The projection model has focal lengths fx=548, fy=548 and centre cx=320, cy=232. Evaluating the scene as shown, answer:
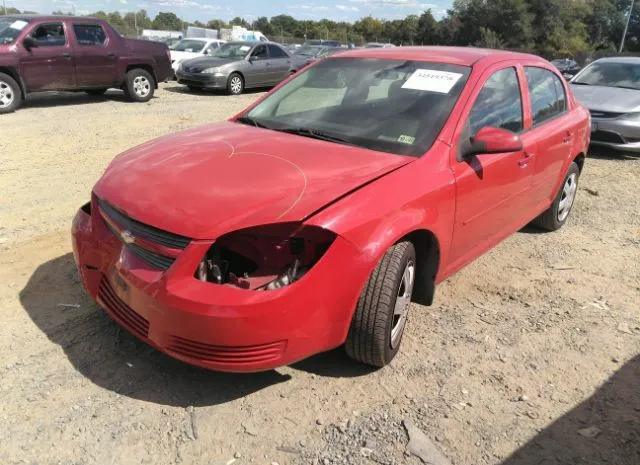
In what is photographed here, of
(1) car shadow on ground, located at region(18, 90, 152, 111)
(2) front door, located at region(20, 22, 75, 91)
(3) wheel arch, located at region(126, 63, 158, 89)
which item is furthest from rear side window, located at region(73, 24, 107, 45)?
(1) car shadow on ground, located at region(18, 90, 152, 111)

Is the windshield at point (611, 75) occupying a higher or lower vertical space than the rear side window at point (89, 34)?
lower

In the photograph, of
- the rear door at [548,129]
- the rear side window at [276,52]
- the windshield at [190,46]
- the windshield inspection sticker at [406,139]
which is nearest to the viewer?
the windshield inspection sticker at [406,139]

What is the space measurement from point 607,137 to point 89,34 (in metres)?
10.2

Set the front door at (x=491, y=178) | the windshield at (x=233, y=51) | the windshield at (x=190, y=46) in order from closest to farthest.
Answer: the front door at (x=491, y=178) → the windshield at (x=233, y=51) → the windshield at (x=190, y=46)

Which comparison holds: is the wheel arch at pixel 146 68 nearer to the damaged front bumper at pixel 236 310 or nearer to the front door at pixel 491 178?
the front door at pixel 491 178

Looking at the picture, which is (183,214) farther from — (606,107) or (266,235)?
(606,107)

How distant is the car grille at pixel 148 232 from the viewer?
248cm

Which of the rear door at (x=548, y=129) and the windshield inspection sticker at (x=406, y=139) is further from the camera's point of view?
the rear door at (x=548, y=129)

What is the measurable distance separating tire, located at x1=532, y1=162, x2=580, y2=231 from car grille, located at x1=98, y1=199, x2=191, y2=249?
3.74m

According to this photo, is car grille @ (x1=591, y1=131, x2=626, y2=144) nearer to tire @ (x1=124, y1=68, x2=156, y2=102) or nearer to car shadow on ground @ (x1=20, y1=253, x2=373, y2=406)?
car shadow on ground @ (x1=20, y1=253, x2=373, y2=406)

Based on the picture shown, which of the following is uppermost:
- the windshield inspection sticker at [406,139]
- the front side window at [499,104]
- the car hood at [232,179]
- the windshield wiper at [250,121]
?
the front side window at [499,104]

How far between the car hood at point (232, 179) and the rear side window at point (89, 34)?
31.3 ft

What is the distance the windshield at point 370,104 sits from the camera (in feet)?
10.8

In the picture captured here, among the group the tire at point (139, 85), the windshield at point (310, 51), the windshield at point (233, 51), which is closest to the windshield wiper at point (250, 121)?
the tire at point (139, 85)
